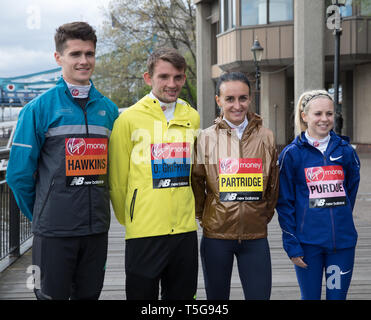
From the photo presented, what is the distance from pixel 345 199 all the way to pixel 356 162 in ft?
0.89

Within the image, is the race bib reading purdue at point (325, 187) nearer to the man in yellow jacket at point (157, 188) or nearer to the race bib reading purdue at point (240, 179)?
the race bib reading purdue at point (240, 179)

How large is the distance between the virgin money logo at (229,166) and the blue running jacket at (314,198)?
33 cm

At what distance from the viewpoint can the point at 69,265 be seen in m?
2.78

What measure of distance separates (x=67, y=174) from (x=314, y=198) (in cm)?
148

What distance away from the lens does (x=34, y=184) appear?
2.83 metres

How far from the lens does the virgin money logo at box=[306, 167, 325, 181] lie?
3.10m

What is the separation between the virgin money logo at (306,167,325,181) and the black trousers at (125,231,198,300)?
80cm

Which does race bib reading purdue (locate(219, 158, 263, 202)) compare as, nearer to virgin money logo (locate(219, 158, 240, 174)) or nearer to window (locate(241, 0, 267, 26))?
virgin money logo (locate(219, 158, 240, 174))

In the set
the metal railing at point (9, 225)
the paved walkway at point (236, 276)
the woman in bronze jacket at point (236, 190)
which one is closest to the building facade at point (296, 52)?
the paved walkway at point (236, 276)

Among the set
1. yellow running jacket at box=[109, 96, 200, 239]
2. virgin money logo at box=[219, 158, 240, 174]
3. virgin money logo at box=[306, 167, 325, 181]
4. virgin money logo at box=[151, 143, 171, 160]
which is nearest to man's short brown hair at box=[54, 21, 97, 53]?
yellow running jacket at box=[109, 96, 200, 239]

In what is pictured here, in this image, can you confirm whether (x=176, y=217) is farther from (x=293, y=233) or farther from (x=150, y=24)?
(x=150, y=24)

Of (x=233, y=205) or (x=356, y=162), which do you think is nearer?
(x=233, y=205)

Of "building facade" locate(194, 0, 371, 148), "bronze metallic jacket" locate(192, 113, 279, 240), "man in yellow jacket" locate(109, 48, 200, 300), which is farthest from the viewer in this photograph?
"building facade" locate(194, 0, 371, 148)
